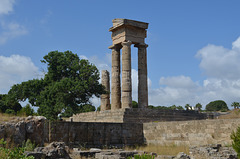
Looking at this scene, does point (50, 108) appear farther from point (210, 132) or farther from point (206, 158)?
point (206, 158)

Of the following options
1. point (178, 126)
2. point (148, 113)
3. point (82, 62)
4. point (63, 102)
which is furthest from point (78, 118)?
point (178, 126)

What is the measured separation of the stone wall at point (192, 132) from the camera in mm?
14695

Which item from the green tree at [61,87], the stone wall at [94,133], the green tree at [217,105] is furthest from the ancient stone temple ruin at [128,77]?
the green tree at [217,105]

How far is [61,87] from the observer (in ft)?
91.0

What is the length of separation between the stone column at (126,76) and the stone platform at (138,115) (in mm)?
2924

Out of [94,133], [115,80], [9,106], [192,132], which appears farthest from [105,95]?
[9,106]

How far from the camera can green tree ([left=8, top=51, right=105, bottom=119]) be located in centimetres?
2791

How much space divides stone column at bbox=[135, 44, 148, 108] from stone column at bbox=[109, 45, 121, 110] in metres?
2.05

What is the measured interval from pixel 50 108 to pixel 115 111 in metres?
8.20

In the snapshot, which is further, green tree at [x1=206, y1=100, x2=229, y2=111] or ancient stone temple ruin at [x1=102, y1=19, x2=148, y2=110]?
green tree at [x1=206, y1=100, x2=229, y2=111]

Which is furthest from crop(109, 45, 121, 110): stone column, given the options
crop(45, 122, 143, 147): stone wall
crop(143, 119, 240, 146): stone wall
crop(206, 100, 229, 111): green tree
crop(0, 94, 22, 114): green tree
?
crop(206, 100, 229, 111): green tree

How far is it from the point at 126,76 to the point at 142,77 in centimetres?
194

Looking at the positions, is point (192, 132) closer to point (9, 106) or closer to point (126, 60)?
point (126, 60)

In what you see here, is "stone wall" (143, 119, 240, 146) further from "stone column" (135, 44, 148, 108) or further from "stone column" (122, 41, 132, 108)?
"stone column" (135, 44, 148, 108)
